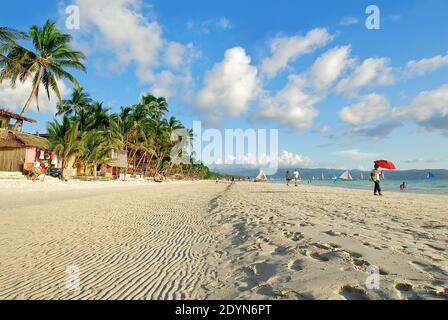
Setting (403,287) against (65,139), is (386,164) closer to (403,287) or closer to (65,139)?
(403,287)

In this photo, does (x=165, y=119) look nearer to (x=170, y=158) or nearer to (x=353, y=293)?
(x=170, y=158)

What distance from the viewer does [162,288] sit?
2678mm

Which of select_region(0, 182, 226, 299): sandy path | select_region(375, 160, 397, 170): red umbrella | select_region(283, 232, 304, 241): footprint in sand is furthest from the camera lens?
select_region(375, 160, 397, 170): red umbrella

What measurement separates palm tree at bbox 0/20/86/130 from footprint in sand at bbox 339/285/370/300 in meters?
24.8

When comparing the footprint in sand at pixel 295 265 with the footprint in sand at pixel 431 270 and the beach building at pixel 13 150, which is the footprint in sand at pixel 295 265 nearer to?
the footprint in sand at pixel 431 270

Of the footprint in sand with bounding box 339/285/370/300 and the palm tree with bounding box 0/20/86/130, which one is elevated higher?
the palm tree with bounding box 0/20/86/130

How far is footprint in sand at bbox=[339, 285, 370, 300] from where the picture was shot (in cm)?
221

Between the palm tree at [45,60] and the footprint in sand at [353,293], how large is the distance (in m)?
24.8

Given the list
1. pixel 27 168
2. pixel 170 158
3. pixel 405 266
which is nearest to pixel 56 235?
pixel 405 266

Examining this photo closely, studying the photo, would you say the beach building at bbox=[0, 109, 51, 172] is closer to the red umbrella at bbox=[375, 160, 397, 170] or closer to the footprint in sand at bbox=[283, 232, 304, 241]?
the footprint in sand at bbox=[283, 232, 304, 241]

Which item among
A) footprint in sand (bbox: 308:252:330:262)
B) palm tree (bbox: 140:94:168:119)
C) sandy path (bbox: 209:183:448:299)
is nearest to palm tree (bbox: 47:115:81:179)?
palm tree (bbox: 140:94:168:119)

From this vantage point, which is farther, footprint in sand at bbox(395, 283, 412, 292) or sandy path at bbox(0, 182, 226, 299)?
sandy path at bbox(0, 182, 226, 299)

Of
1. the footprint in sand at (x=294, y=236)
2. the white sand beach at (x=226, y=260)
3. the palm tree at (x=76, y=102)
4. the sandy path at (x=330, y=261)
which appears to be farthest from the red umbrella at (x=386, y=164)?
the palm tree at (x=76, y=102)

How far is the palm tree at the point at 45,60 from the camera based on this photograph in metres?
20.6
